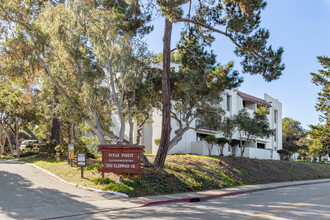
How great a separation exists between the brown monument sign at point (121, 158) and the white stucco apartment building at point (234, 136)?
794 cm

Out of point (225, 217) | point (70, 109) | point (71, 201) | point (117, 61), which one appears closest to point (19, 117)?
point (70, 109)

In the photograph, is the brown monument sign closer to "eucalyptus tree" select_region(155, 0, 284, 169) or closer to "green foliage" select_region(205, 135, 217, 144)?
"eucalyptus tree" select_region(155, 0, 284, 169)

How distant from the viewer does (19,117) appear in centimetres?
3309

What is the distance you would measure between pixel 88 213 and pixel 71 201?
1800 millimetres

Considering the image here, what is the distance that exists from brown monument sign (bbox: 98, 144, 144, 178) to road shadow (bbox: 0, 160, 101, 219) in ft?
8.88

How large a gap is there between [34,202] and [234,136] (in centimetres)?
3107

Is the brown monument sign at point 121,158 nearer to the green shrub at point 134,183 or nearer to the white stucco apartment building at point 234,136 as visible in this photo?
the green shrub at point 134,183

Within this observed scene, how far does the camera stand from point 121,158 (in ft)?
49.5

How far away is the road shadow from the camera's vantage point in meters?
9.55

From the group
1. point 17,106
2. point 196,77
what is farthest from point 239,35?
point 17,106

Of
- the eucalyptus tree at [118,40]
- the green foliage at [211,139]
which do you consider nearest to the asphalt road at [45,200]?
the eucalyptus tree at [118,40]

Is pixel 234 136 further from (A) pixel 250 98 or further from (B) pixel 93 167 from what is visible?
(B) pixel 93 167

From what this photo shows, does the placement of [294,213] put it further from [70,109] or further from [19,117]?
[19,117]

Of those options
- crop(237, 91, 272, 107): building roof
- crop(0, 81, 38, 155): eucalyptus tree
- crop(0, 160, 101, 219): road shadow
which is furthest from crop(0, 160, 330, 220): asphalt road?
crop(237, 91, 272, 107): building roof
